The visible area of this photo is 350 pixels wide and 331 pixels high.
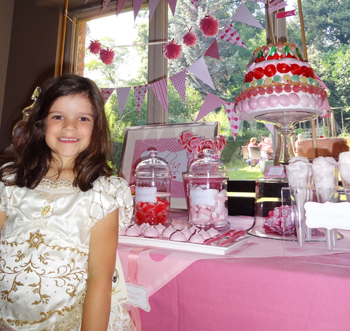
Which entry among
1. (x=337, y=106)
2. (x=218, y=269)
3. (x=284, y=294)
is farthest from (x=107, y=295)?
(x=337, y=106)

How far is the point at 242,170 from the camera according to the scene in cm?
211

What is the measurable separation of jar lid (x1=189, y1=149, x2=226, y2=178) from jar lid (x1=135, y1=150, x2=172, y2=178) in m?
0.21

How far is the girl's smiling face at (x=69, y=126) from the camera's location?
0.79 m

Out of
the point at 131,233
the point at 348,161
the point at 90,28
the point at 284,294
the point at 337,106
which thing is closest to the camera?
the point at 284,294

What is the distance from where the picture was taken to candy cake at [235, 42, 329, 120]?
0.92 metres

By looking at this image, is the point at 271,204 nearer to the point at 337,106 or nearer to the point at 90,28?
the point at 337,106

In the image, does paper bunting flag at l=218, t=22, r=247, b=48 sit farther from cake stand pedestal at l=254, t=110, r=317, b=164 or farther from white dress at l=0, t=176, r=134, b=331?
white dress at l=0, t=176, r=134, b=331

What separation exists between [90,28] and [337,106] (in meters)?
2.36

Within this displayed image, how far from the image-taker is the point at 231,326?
0.59 metres

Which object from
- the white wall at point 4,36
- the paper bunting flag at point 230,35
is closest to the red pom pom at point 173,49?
the paper bunting flag at point 230,35

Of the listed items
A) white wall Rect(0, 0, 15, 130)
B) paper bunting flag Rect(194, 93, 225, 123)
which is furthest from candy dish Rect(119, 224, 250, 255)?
white wall Rect(0, 0, 15, 130)

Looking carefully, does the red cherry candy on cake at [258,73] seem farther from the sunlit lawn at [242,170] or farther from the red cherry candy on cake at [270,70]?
the sunlit lawn at [242,170]

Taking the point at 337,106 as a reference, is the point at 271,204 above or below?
below

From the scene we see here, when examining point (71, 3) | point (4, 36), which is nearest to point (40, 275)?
point (71, 3)
